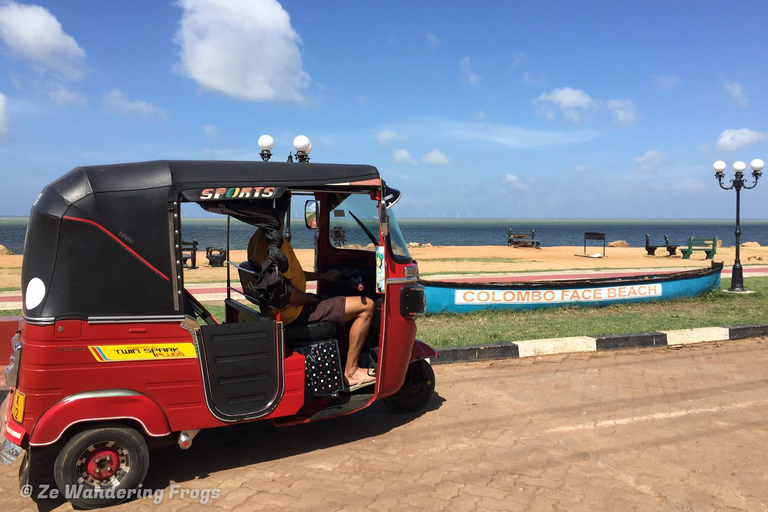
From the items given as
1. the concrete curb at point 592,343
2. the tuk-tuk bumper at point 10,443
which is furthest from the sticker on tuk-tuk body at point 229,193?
the concrete curb at point 592,343

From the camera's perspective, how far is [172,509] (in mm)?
3795

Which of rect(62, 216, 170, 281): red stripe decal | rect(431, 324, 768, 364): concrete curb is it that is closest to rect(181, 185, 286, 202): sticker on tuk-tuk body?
rect(62, 216, 170, 281): red stripe decal

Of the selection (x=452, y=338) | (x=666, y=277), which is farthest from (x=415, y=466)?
(x=666, y=277)

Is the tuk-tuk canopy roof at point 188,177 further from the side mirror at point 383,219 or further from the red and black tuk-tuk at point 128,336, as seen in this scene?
the side mirror at point 383,219

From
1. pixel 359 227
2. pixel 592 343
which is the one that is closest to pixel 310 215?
pixel 359 227

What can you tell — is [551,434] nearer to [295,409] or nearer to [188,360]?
[295,409]

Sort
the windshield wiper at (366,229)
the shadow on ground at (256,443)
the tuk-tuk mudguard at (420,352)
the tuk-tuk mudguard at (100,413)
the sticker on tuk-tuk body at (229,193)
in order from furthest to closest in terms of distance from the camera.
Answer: the tuk-tuk mudguard at (420,352) < the windshield wiper at (366,229) < the shadow on ground at (256,443) < the sticker on tuk-tuk body at (229,193) < the tuk-tuk mudguard at (100,413)

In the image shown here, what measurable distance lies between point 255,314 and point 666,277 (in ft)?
32.0

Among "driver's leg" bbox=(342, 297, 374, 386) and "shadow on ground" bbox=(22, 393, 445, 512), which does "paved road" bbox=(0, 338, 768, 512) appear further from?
"driver's leg" bbox=(342, 297, 374, 386)

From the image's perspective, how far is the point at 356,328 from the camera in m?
5.05

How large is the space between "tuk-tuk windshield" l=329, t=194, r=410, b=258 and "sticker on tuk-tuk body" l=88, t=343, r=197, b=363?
6.00 feet

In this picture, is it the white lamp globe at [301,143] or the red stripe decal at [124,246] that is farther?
the white lamp globe at [301,143]

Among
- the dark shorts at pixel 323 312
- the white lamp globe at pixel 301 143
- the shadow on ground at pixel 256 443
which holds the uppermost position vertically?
the white lamp globe at pixel 301 143

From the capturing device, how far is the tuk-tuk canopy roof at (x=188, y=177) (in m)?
3.81
